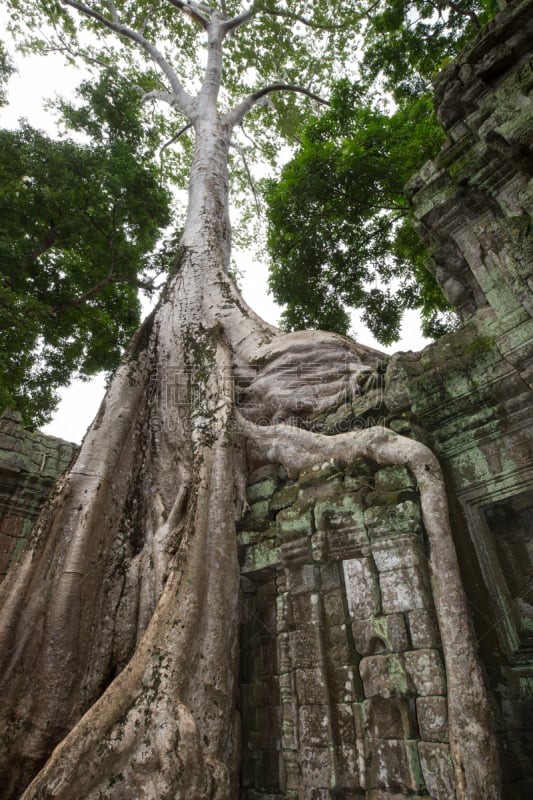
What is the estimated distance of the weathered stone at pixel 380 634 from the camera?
2040 mm

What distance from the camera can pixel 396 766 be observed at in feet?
6.06

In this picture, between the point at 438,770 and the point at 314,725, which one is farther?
the point at 314,725

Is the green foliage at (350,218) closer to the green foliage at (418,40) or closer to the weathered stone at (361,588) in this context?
the green foliage at (418,40)

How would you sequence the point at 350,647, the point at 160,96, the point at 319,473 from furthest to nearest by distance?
the point at 160,96 → the point at 319,473 → the point at 350,647

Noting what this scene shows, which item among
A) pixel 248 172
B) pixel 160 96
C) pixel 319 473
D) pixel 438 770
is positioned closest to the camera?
pixel 438 770

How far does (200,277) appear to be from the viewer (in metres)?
4.84

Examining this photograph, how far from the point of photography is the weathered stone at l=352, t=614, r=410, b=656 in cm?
204

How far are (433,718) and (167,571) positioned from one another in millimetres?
1578

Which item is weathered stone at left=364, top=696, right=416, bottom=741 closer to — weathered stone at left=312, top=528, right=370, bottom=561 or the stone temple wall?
weathered stone at left=312, top=528, right=370, bottom=561

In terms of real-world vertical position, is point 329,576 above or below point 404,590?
above

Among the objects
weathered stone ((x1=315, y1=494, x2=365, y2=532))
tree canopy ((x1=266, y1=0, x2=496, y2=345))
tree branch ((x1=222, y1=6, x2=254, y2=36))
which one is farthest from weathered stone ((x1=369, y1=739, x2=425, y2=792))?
tree branch ((x1=222, y1=6, x2=254, y2=36))

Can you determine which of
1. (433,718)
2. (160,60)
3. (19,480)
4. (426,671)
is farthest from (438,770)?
(160,60)

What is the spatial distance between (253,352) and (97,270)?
559cm

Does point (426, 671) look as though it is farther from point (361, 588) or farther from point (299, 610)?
point (299, 610)
